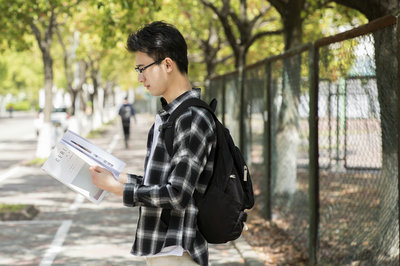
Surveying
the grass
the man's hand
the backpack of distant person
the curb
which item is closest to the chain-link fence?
the curb

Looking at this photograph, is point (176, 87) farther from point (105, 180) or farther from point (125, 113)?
point (125, 113)

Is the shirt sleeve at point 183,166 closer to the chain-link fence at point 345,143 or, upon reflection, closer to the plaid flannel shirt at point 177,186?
the plaid flannel shirt at point 177,186

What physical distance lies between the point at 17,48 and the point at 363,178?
19.2 metres

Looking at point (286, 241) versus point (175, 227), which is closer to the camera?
point (175, 227)

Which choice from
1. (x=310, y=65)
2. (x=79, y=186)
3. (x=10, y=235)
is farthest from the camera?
(x=10, y=235)

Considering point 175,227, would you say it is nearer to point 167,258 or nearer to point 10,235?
point 167,258

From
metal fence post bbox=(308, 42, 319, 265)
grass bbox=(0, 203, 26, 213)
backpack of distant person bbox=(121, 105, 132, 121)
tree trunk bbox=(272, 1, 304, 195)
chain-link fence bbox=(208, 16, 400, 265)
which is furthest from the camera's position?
backpack of distant person bbox=(121, 105, 132, 121)

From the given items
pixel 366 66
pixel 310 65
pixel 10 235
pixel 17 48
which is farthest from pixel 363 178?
pixel 17 48

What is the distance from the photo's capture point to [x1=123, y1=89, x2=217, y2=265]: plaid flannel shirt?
3061mm

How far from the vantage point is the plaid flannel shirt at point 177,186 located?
306 cm

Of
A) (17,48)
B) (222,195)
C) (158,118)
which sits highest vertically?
(17,48)

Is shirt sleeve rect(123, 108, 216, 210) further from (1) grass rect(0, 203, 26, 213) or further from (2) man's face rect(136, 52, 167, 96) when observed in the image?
(1) grass rect(0, 203, 26, 213)

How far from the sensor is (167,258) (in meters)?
3.29

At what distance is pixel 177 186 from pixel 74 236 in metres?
6.88
